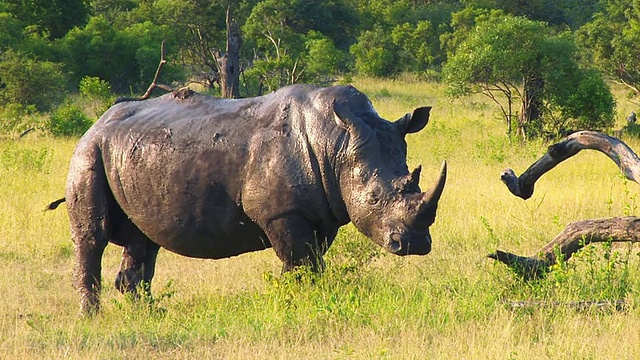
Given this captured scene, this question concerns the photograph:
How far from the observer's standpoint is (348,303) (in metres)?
6.41

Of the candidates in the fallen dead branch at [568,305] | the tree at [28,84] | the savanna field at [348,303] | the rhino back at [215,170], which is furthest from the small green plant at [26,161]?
the fallen dead branch at [568,305]

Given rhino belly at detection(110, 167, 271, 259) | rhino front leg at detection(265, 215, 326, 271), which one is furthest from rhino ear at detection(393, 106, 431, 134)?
rhino belly at detection(110, 167, 271, 259)

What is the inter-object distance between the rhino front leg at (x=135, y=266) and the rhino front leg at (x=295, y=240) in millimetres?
1324

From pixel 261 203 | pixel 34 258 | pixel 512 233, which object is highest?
pixel 261 203

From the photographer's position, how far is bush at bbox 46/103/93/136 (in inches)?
722

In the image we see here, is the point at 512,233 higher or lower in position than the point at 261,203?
lower

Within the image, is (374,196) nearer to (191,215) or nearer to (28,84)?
(191,215)

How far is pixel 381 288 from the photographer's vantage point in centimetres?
709

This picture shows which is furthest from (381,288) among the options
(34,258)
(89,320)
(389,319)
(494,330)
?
(34,258)

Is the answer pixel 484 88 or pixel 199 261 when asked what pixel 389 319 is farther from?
pixel 484 88

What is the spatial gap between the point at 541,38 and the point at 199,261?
1089 cm

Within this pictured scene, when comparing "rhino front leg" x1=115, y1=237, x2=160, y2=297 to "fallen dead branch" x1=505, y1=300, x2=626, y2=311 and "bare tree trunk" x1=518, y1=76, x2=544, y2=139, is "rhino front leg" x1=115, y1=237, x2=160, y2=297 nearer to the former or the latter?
"fallen dead branch" x1=505, y1=300, x2=626, y2=311

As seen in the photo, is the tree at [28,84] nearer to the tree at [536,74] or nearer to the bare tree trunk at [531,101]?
the tree at [536,74]

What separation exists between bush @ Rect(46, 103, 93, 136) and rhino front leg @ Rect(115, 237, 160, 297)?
11.2m
